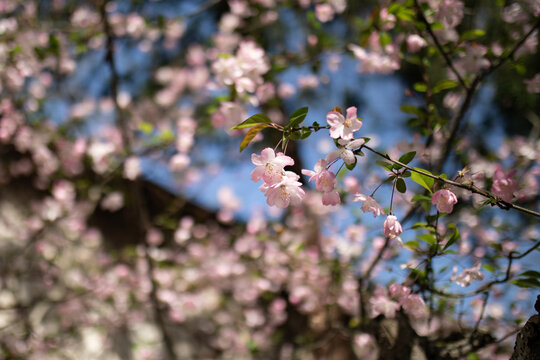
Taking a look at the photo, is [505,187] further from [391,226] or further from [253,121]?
[253,121]

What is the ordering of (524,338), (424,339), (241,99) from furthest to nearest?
(241,99)
(424,339)
(524,338)

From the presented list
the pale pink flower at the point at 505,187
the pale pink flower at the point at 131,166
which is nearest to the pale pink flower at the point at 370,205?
the pale pink flower at the point at 505,187

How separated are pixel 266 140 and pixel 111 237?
5.23 feet

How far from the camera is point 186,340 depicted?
121 inches

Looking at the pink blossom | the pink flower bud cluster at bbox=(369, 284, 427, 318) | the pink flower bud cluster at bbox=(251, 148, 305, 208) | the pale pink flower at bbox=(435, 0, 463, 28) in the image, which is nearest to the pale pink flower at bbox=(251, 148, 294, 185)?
the pink flower bud cluster at bbox=(251, 148, 305, 208)

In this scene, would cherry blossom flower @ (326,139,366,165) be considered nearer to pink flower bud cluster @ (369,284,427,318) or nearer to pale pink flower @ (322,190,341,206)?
pale pink flower @ (322,190,341,206)

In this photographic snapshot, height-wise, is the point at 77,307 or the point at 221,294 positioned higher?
the point at 221,294

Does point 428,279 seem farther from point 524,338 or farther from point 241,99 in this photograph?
point 241,99

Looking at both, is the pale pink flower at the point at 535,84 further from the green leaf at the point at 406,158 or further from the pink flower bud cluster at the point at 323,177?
the pink flower bud cluster at the point at 323,177

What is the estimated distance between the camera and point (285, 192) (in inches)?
28.5

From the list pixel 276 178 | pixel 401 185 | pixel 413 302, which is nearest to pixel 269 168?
pixel 276 178

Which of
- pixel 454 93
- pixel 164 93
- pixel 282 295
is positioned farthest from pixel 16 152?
pixel 454 93

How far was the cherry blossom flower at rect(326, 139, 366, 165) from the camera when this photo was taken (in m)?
0.66

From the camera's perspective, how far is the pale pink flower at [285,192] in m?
0.71
